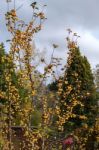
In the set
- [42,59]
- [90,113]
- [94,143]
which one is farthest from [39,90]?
[90,113]

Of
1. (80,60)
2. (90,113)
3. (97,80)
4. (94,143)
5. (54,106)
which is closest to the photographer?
(54,106)

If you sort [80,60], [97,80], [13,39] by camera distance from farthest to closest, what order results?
[97,80] → [80,60] → [13,39]

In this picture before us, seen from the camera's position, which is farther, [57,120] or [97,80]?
[97,80]

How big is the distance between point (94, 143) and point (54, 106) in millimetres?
10911

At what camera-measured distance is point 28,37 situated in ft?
27.7

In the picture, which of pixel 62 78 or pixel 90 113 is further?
pixel 90 113

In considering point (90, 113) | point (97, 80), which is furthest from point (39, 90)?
point (97, 80)

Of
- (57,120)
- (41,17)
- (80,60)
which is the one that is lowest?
(57,120)

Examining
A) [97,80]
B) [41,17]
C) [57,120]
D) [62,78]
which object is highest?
[97,80]

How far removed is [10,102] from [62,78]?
147cm

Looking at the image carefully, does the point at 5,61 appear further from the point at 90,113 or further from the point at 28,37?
the point at 90,113

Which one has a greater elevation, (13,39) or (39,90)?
(13,39)

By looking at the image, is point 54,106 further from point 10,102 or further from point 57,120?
point 10,102

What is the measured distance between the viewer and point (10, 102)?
27.4 feet
